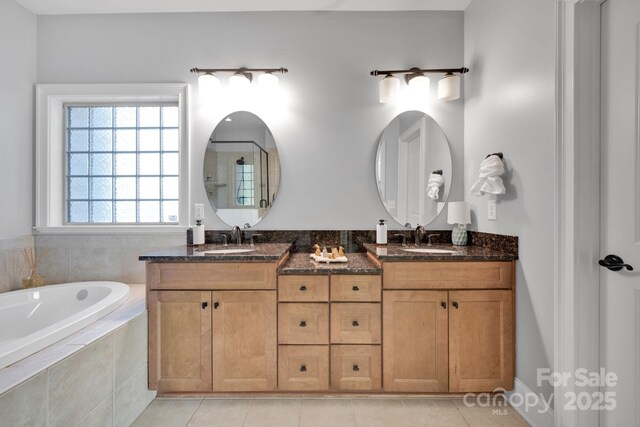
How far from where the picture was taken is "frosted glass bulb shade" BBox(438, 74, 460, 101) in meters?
2.41

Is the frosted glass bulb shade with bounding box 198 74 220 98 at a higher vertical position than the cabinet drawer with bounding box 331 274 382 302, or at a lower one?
higher

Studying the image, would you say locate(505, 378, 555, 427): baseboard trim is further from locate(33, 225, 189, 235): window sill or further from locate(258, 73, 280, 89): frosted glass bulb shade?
locate(258, 73, 280, 89): frosted glass bulb shade

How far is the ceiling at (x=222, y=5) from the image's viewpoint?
7.88ft

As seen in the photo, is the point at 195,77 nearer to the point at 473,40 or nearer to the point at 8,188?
the point at 8,188

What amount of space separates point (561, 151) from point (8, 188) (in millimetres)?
3490

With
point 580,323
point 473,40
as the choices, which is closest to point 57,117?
point 473,40

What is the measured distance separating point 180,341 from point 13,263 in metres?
1.51

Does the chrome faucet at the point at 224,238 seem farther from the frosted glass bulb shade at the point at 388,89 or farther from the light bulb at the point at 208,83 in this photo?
the frosted glass bulb shade at the point at 388,89

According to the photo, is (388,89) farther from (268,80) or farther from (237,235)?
(237,235)

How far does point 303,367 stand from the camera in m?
1.91

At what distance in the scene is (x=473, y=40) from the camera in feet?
7.90

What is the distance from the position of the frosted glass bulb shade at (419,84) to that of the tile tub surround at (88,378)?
2.42m

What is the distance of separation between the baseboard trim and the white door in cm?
25

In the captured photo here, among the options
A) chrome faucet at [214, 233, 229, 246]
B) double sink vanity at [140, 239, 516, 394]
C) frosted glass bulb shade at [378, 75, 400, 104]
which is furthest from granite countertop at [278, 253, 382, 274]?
frosted glass bulb shade at [378, 75, 400, 104]
